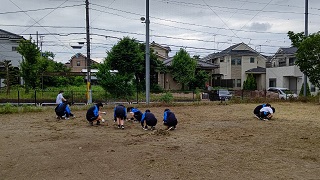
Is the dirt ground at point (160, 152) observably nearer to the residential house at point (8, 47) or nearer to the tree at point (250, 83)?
the tree at point (250, 83)

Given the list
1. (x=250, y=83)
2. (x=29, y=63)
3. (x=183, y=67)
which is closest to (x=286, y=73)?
(x=250, y=83)

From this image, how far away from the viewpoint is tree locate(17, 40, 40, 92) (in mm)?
25250

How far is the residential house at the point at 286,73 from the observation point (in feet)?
107

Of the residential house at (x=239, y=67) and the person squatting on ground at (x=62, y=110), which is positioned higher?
the residential house at (x=239, y=67)

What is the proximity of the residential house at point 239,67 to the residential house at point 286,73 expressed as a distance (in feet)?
6.76

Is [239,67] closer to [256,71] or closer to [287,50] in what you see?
[256,71]

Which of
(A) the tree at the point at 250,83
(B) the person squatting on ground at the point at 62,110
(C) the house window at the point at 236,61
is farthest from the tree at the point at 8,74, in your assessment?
(C) the house window at the point at 236,61

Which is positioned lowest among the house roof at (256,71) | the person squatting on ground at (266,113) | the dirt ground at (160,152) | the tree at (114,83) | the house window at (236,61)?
the dirt ground at (160,152)

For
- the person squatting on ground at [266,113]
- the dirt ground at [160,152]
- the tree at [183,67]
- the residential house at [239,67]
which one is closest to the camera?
the dirt ground at [160,152]

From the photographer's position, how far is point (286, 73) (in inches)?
1341

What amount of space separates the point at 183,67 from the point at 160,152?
1014 inches

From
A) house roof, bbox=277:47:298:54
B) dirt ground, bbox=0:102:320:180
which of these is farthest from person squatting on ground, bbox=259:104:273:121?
house roof, bbox=277:47:298:54

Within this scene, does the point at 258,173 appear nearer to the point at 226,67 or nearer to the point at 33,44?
the point at 33,44

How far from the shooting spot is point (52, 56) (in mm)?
55875
